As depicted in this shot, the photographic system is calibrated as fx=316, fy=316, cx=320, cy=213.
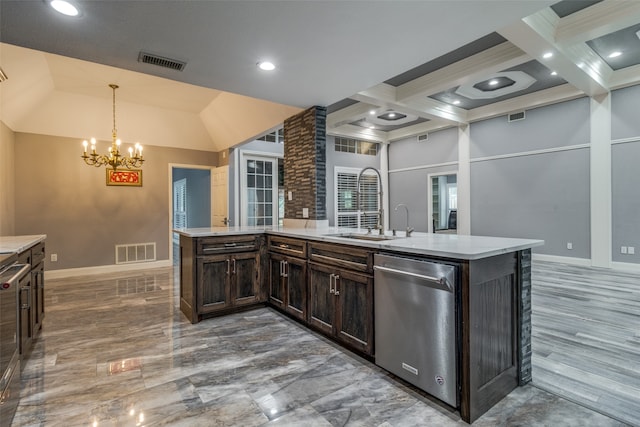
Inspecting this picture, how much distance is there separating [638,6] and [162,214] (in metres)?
7.34

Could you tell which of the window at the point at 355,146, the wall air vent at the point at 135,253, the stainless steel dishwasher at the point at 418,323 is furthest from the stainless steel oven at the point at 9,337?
the window at the point at 355,146

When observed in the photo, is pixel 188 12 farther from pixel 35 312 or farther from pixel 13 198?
pixel 13 198

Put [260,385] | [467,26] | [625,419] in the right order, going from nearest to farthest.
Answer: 1. [625,419]
2. [260,385]
3. [467,26]

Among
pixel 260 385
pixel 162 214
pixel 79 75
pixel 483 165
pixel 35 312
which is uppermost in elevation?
pixel 79 75

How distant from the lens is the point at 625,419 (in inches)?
65.1

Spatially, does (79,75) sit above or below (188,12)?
above

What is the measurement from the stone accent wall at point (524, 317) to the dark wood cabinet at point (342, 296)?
3.00 ft

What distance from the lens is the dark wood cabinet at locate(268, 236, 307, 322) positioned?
9.66ft

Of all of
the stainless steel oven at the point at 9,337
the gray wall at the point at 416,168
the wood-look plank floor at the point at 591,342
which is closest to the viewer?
the stainless steel oven at the point at 9,337

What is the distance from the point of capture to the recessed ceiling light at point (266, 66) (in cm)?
290

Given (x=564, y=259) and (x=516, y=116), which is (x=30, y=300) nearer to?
(x=564, y=259)

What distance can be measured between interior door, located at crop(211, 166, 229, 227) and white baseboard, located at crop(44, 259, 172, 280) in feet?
4.22

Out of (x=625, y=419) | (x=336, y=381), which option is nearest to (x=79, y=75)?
(x=336, y=381)

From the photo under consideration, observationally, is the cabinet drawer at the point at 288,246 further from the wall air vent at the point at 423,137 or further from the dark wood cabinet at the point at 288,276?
the wall air vent at the point at 423,137
